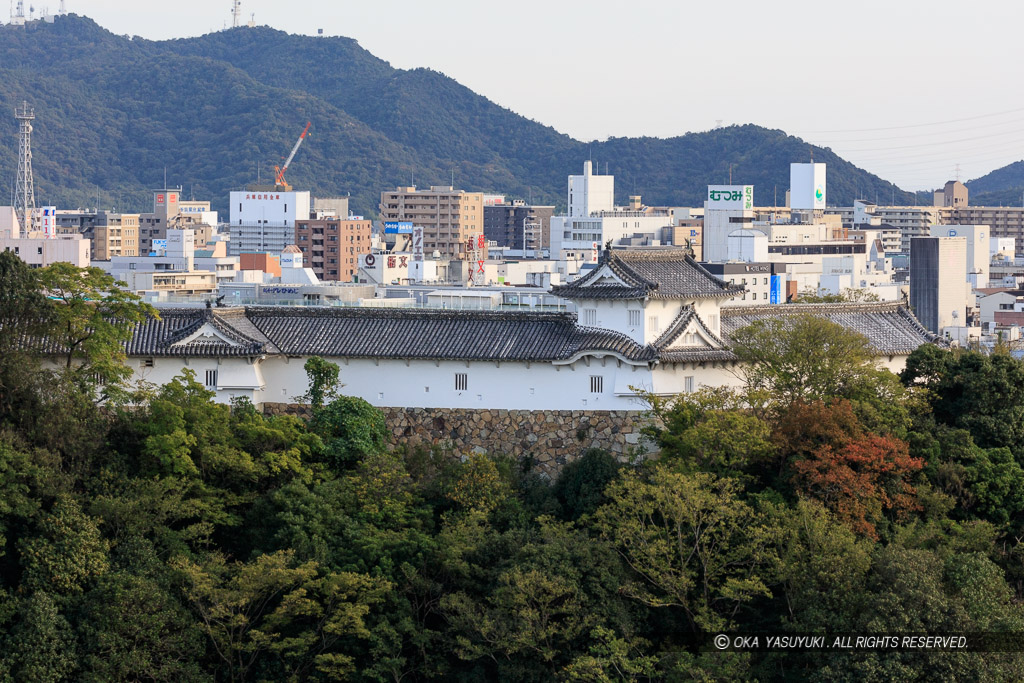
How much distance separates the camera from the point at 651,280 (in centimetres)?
3591

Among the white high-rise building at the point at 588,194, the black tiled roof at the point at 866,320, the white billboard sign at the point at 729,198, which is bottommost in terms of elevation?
the black tiled roof at the point at 866,320

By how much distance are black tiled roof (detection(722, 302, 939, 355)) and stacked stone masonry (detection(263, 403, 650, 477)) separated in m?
4.42

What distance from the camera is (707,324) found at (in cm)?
3678

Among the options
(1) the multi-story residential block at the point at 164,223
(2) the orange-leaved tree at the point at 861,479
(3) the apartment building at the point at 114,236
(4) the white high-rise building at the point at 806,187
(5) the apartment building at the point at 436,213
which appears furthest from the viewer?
(4) the white high-rise building at the point at 806,187

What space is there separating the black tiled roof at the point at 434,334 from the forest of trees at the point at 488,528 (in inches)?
48.0

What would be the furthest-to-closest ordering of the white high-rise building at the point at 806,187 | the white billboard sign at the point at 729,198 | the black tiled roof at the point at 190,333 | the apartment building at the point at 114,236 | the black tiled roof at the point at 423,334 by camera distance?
the white high-rise building at the point at 806,187
the apartment building at the point at 114,236
the white billboard sign at the point at 729,198
the black tiled roof at the point at 190,333
the black tiled roof at the point at 423,334

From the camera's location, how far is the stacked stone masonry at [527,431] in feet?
115

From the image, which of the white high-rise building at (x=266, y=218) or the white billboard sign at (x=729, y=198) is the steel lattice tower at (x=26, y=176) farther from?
the white billboard sign at (x=729, y=198)

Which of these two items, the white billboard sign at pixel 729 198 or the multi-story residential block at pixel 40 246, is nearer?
the multi-story residential block at pixel 40 246

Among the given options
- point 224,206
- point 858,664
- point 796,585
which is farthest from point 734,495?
point 224,206

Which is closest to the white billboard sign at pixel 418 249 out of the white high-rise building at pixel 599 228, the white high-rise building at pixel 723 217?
the white high-rise building at pixel 599 228

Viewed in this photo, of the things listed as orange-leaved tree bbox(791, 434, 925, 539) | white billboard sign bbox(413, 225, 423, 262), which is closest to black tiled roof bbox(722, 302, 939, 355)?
orange-leaved tree bbox(791, 434, 925, 539)

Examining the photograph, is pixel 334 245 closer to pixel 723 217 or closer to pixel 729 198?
pixel 723 217

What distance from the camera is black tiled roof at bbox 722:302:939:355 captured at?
38312 mm
